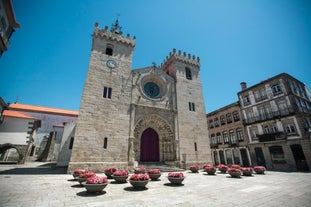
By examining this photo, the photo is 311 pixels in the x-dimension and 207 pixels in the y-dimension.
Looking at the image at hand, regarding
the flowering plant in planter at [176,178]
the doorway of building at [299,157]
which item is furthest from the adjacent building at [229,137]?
the flowering plant in planter at [176,178]

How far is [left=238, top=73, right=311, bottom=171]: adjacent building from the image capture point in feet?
59.3

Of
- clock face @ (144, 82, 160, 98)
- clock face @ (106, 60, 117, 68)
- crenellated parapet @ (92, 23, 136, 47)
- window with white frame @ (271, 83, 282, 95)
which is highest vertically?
crenellated parapet @ (92, 23, 136, 47)

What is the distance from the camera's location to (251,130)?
2359cm

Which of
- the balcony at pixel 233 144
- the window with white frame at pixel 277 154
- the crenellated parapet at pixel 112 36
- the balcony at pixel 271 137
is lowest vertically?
the window with white frame at pixel 277 154

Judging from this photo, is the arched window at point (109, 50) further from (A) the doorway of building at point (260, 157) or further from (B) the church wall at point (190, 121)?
(A) the doorway of building at point (260, 157)

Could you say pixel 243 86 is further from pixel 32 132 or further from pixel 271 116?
pixel 32 132

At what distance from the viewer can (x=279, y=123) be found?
20.2 meters

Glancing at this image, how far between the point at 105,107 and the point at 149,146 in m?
6.94

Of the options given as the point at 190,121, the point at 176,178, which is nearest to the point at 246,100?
the point at 190,121

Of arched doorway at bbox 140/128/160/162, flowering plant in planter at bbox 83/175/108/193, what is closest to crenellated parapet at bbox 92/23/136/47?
arched doorway at bbox 140/128/160/162

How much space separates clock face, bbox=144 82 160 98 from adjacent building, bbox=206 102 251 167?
56.7 ft

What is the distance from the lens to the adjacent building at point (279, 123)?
18.1 metres

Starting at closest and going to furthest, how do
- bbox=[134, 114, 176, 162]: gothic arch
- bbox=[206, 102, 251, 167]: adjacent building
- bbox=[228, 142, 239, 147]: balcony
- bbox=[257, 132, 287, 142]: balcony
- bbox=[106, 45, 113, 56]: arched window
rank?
bbox=[134, 114, 176, 162]: gothic arch
bbox=[106, 45, 113, 56]: arched window
bbox=[257, 132, 287, 142]: balcony
bbox=[206, 102, 251, 167]: adjacent building
bbox=[228, 142, 239, 147]: balcony

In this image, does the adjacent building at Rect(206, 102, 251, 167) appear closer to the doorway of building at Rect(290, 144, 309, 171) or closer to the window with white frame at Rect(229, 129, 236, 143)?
the window with white frame at Rect(229, 129, 236, 143)
